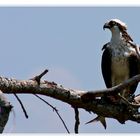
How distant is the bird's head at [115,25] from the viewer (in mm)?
9266

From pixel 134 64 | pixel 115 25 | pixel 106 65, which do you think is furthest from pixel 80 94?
pixel 115 25

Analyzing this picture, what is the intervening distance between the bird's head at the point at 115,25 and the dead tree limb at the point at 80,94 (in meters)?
3.63

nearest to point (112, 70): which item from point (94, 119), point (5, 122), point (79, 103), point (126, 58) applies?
point (126, 58)

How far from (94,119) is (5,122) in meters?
2.23

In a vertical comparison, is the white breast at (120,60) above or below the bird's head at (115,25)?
below

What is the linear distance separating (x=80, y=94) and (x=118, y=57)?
360 centimetres

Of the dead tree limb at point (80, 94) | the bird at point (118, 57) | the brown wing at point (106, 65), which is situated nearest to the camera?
the dead tree limb at point (80, 94)

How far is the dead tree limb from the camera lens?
510 centimetres

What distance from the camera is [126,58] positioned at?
884 cm

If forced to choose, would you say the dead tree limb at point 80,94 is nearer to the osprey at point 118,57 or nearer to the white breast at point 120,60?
the osprey at point 118,57

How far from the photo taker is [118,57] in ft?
29.3

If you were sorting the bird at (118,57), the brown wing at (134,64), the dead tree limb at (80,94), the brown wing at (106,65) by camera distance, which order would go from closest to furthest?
the dead tree limb at (80,94)
the brown wing at (134,64)
the bird at (118,57)
the brown wing at (106,65)

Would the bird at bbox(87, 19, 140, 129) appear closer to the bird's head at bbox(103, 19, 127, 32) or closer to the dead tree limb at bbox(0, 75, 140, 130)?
the bird's head at bbox(103, 19, 127, 32)

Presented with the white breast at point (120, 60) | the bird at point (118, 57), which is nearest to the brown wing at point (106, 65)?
the bird at point (118, 57)
